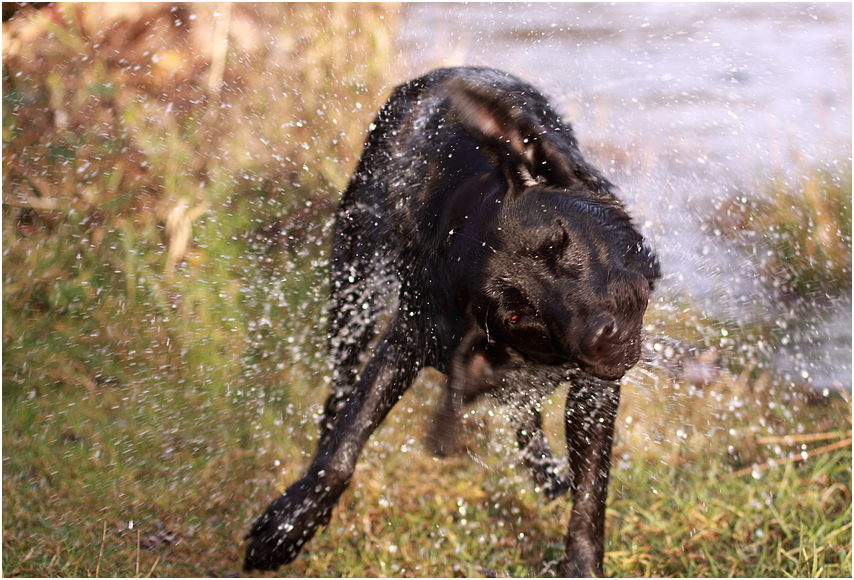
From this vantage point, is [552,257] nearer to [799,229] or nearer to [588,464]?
[588,464]

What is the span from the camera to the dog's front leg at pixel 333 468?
2.43m

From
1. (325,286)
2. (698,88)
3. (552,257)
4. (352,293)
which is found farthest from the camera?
(698,88)

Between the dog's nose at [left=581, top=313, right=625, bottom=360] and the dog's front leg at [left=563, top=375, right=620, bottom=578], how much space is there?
0.56m

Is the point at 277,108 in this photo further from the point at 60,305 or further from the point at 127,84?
the point at 60,305

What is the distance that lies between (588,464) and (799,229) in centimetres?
241

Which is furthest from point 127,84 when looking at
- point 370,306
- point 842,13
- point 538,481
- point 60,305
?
point 842,13

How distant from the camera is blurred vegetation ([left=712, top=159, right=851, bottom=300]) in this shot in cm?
387

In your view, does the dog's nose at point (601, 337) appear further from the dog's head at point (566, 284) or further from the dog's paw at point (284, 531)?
the dog's paw at point (284, 531)

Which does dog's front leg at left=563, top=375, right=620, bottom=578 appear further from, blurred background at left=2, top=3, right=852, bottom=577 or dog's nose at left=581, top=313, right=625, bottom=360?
dog's nose at left=581, top=313, right=625, bottom=360

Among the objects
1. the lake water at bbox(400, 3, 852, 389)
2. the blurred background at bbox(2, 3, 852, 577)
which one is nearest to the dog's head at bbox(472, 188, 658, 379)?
the blurred background at bbox(2, 3, 852, 577)

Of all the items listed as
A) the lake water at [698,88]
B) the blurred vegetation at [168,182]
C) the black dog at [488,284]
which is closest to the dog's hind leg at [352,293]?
the black dog at [488,284]

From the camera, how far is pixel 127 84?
4117 millimetres

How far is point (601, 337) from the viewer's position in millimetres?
1664

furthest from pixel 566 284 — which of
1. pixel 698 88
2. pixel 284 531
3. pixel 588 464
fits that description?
pixel 698 88
